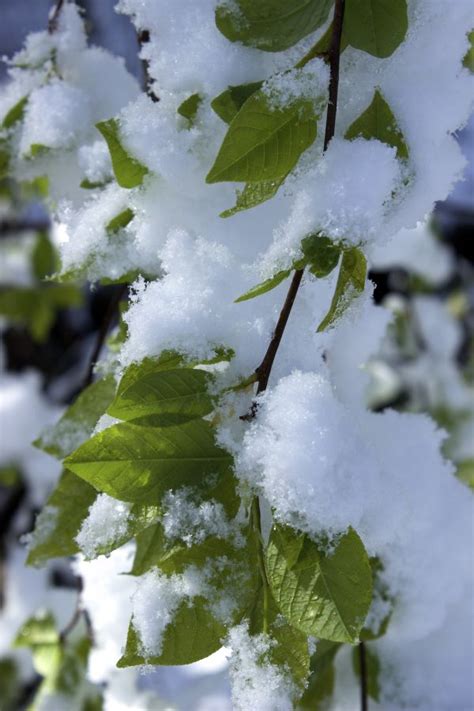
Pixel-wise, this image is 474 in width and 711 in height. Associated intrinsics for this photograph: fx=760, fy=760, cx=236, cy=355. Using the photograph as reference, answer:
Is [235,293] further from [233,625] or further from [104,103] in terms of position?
A: [104,103]

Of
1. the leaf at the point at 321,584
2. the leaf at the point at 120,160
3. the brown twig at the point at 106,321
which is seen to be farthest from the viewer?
the brown twig at the point at 106,321

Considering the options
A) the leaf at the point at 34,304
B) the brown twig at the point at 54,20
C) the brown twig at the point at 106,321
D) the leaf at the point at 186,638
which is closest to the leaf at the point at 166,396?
the leaf at the point at 186,638

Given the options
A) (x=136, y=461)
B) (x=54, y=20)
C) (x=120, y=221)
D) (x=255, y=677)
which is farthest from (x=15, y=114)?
(x=255, y=677)

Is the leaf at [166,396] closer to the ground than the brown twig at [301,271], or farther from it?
closer to the ground

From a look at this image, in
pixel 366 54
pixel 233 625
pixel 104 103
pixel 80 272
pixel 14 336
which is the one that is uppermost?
pixel 14 336

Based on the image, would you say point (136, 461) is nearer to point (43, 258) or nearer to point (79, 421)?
point (79, 421)

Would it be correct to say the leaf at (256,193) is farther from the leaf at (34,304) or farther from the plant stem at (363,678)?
the leaf at (34,304)

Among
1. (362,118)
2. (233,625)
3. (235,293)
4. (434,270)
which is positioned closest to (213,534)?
(233,625)
